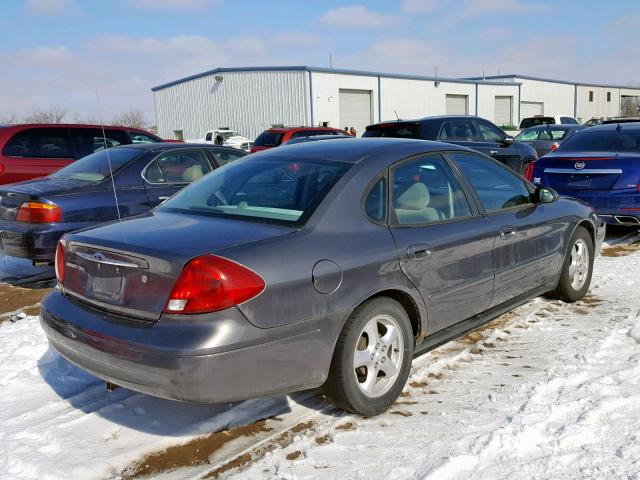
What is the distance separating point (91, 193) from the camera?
248 inches

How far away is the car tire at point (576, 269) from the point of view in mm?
5316

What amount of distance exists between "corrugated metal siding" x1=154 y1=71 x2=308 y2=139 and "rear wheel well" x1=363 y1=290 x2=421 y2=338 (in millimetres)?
32096

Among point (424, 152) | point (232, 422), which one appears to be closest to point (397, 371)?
point (232, 422)

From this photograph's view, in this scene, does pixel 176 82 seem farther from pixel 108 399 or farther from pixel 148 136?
pixel 108 399

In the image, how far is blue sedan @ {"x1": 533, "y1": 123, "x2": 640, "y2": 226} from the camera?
24.7 ft

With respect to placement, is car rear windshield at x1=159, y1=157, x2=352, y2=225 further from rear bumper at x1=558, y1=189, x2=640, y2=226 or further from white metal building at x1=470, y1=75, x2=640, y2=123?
white metal building at x1=470, y1=75, x2=640, y2=123

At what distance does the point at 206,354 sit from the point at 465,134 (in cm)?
984

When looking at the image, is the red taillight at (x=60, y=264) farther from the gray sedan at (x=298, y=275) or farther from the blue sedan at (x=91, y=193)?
the blue sedan at (x=91, y=193)

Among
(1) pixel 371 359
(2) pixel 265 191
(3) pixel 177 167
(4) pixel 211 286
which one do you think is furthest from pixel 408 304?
(3) pixel 177 167

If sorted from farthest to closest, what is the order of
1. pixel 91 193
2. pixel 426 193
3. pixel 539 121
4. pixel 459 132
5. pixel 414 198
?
pixel 539 121
pixel 459 132
pixel 91 193
pixel 426 193
pixel 414 198

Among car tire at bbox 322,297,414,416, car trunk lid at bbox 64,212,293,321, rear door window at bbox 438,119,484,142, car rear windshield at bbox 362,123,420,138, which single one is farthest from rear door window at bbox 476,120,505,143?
car trunk lid at bbox 64,212,293,321

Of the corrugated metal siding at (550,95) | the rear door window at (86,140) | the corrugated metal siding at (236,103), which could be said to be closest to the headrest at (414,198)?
the rear door window at (86,140)

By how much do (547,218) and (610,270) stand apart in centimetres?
215

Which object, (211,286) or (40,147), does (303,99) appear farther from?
(211,286)
